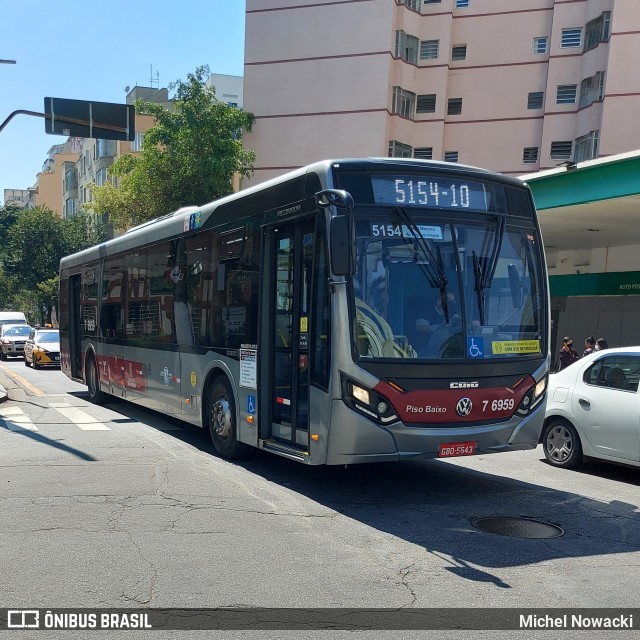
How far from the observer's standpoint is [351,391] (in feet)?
21.9

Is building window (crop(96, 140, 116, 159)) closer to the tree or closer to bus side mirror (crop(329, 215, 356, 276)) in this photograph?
the tree

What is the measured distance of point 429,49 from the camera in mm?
40375

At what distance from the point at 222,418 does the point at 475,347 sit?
3630mm

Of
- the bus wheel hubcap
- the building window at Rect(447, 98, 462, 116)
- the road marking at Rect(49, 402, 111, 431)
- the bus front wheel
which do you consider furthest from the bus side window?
the building window at Rect(447, 98, 462, 116)

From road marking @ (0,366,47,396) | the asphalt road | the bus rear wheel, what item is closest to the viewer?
the asphalt road

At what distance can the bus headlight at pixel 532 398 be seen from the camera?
7387 millimetres

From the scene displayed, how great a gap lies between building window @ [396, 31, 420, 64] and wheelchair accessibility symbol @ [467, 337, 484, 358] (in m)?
35.6

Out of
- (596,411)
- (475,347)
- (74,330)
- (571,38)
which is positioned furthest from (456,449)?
(571,38)

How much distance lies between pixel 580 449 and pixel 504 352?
8.35 ft

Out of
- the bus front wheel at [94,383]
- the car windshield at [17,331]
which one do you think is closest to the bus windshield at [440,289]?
the bus front wheel at [94,383]

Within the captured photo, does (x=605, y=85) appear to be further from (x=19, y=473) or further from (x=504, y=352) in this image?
(x=19, y=473)

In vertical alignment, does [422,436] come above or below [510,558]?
above

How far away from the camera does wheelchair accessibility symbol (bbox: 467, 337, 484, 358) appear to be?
7020mm

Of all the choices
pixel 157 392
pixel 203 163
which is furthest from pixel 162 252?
pixel 203 163
